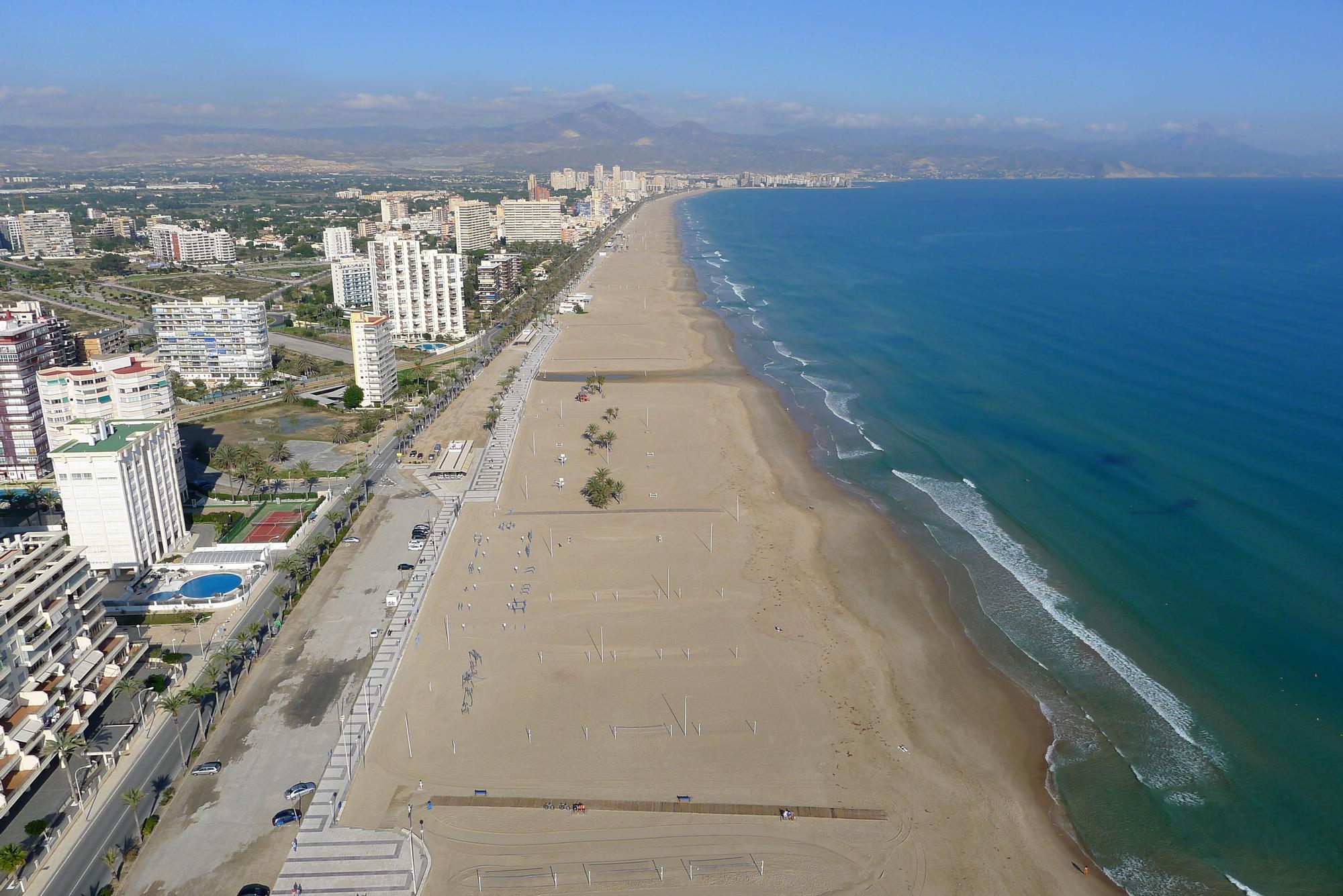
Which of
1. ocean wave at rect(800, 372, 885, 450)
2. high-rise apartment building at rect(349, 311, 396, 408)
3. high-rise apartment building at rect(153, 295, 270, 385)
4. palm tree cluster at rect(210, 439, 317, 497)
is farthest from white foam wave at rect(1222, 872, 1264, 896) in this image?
high-rise apartment building at rect(153, 295, 270, 385)

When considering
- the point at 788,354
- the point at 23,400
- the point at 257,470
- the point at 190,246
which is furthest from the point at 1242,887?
the point at 190,246

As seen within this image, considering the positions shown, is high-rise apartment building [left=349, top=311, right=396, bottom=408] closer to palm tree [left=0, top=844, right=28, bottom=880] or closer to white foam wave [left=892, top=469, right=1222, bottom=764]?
white foam wave [left=892, top=469, right=1222, bottom=764]

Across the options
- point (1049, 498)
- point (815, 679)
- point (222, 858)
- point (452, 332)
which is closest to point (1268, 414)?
point (1049, 498)

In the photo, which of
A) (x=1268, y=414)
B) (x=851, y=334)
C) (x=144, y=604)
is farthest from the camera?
(x=851, y=334)

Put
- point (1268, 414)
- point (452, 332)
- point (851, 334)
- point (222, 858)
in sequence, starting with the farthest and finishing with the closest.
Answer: point (452, 332), point (851, 334), point (1268, 414), point (222, 858)

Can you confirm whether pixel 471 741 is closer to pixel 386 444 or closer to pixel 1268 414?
pixel 386 444

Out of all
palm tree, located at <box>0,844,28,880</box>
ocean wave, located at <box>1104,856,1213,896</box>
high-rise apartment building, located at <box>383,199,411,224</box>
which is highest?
high-rise apartment building, located at <box>383,199,411,224</box>

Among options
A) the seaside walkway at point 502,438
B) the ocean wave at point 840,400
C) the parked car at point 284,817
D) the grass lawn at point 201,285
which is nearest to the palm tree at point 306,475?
the seaside walkway at point 502,438

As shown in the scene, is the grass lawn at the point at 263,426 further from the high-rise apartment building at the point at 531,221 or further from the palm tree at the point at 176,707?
the high-rise apartment building at the point at 531,221
